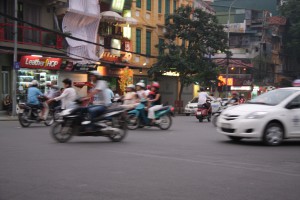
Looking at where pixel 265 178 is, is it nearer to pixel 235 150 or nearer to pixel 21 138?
pixel 235 150

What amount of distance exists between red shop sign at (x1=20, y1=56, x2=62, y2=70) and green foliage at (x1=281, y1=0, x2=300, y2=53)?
1807 inches

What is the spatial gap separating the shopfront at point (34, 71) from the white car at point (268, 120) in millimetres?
15222

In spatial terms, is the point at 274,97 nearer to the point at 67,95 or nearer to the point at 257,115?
the point at 257,115

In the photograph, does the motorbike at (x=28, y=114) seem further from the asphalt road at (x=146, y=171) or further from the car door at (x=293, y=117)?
the car door at (x=293, y=117)

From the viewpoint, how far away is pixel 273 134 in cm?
1085

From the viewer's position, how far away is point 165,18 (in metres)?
36.8

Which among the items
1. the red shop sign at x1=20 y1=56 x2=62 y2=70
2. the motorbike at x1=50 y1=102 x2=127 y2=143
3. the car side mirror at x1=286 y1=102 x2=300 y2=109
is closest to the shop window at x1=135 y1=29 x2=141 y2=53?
the red shop sign at x1=20 y1=56 x2=62 y2=70

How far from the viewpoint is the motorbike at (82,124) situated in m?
10.4

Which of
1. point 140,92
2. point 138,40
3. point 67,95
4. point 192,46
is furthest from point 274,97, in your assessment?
point 138,40

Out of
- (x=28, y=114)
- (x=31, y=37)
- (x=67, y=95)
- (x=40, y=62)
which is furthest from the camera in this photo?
(x=31, y=37)

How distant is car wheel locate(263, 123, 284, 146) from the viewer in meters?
10.8

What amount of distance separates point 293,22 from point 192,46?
3674cm

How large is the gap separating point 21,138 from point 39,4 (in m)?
16.2

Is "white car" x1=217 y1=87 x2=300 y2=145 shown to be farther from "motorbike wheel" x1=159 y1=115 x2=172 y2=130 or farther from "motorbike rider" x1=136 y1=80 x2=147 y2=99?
"motorbike rider" x1=136 y1=80 x2=147 y2=99
